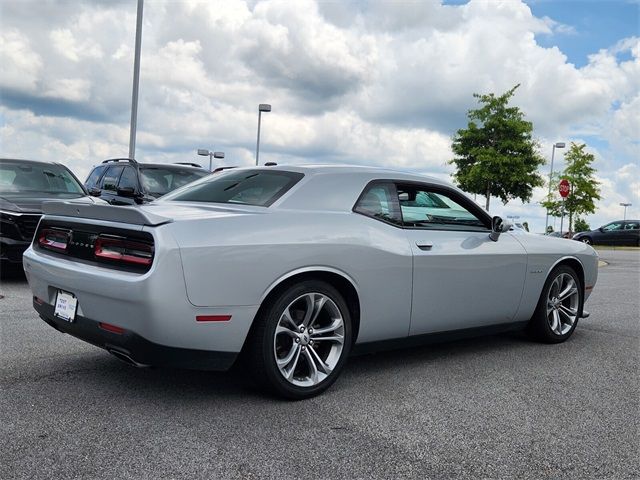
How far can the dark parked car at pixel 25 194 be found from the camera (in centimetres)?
834

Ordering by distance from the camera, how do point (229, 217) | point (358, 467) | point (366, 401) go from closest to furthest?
point (358, 467) < point (229, 217) < point (366, 401)

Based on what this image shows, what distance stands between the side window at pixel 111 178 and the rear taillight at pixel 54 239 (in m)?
7.45

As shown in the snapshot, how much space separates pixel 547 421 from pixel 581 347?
2.36 m

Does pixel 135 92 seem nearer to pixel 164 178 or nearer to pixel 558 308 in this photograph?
pixel 164 178

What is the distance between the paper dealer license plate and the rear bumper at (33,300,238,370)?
10 centimetres

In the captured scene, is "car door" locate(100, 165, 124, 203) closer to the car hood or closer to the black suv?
the black suv

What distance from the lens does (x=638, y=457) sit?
3193mm

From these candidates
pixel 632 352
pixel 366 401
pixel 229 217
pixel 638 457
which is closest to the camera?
pixel 638 457

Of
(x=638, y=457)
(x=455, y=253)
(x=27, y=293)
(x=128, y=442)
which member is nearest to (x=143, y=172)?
(x=27, y=293)

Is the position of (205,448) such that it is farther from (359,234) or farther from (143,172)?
(143,172)

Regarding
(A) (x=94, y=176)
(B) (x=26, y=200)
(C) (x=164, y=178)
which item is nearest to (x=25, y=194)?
(B) (x=26, y=200)

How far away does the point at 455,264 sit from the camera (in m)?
4.65

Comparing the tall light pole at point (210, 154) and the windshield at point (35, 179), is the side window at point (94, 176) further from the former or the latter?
the tall light pole at point (210, 154)

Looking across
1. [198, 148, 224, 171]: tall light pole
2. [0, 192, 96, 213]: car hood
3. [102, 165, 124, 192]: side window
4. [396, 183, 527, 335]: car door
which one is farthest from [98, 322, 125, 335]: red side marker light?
[198, 148, 224, 171]: tall light pole
